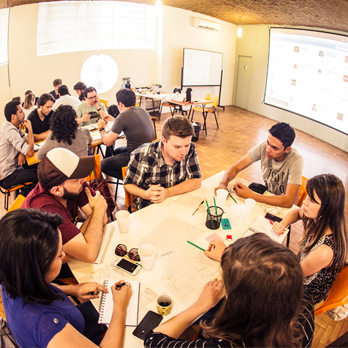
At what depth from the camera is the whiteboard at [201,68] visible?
8.52m

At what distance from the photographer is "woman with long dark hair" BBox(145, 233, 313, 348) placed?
867 mm

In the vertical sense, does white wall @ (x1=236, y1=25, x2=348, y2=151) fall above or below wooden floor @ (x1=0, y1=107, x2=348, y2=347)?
above

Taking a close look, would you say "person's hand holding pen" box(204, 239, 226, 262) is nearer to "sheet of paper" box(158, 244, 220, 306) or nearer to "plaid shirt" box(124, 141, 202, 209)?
"sheet of paper" box(158, 244, 220, 306)

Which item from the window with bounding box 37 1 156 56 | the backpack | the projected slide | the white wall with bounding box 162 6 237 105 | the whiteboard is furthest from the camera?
the whiteboard

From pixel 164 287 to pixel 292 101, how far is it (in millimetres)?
7928

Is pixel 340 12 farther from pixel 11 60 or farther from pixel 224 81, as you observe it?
pixel 11 60

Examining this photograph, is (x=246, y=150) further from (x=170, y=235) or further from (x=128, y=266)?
(x=128, y=266)

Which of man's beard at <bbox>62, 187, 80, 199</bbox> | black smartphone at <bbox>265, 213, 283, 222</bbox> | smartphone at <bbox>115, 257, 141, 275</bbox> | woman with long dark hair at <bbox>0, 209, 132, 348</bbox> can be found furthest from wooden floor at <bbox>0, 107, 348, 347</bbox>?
woman with long dark hair at <bbox>0, 209, 132, 348</bbox>

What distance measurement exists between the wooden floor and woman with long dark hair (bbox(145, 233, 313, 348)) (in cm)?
232

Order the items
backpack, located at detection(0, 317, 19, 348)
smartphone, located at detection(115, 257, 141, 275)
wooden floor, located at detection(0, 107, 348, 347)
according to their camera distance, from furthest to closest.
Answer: wooden floor, located at detection(0, 107, 348, 347) → smartphone, located at detection(115, 257, 141, 275) → backpack, located at detection(0, 317, 19, 348)

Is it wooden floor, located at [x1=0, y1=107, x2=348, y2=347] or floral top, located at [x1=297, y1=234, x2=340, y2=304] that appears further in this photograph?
wooden floor, located at [x1=0, y1=107, x2=348, y2=347]

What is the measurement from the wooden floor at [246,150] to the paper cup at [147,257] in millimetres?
2172

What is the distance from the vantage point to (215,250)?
1536 mm

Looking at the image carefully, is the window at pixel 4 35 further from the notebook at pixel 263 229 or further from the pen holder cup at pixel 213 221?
the notebook at pixel 263 229
